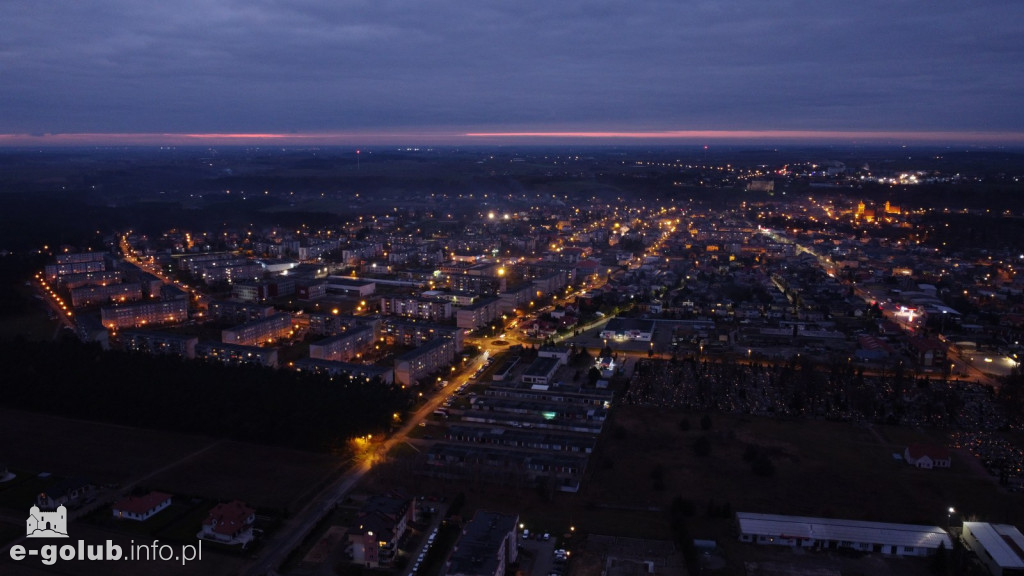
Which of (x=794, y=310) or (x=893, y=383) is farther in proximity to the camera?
(x=794, y=310)

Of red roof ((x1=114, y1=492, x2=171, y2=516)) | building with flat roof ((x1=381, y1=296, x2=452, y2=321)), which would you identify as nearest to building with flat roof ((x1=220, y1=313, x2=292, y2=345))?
building with flat roof ((x1=381, y1=296, x2=452, y2=321))

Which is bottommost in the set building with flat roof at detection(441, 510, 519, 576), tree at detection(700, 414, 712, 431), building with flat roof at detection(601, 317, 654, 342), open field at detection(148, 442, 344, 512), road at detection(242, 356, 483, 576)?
road at detection(242, 356, 483, 576)

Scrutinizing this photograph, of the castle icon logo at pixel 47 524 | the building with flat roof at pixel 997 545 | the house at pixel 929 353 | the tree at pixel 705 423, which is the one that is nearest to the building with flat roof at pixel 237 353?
the castle icon logo at pixel 47 524

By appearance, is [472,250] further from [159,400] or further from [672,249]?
[159,400]

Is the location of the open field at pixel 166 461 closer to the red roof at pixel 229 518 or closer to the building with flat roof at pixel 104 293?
the red roof at pixel 229 518

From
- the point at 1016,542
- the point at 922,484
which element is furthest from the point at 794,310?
the point at 1016,542

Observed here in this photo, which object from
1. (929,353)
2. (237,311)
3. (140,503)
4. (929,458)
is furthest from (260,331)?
(929,353)

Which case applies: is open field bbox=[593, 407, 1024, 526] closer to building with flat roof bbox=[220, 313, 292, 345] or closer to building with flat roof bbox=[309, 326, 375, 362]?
building with flat roof bbox=[309, 326, 375, 362]

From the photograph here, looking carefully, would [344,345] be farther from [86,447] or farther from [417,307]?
[86,447]
